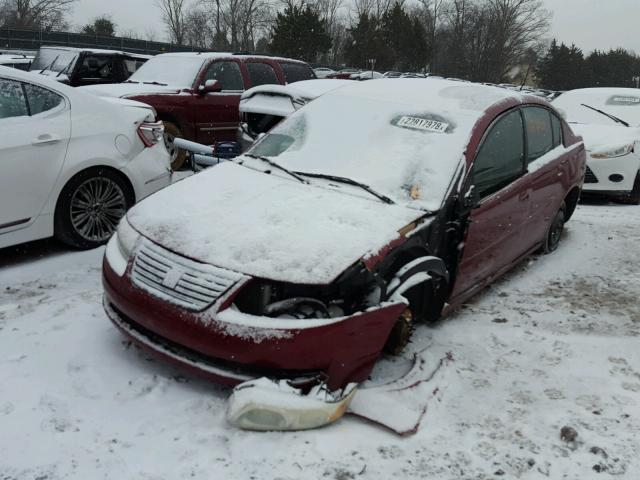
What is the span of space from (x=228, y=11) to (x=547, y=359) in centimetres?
7022

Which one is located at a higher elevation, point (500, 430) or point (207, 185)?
point (207, 185)

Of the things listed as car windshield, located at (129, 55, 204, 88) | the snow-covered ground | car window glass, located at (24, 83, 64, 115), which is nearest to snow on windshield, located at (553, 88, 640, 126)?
car windshield, located at (129, 55, 204, 88)

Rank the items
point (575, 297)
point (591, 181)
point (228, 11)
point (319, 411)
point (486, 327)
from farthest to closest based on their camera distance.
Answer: point (228, 11), point (591, 181), point (575, 297), point (486, 327), point (319, 411)

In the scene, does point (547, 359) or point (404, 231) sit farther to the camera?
point (547, 359)

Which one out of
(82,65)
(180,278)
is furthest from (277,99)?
(82,65)

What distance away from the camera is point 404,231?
3.30m

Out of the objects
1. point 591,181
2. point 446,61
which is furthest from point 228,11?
point 591,181

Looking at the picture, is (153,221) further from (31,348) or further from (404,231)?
(404,231)

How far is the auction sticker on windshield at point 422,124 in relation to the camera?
13.3ft

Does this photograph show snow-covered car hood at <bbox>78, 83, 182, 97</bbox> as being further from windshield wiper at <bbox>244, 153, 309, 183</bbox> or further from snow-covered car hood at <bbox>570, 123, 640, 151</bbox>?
snow-covered car hood at <bbox>570, 123, 640, 151</bbox>

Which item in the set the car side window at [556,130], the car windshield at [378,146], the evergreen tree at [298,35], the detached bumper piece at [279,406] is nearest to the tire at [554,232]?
the car side window at [556,130]

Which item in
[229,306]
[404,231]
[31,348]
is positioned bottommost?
[31,348]

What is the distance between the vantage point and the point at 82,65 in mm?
11492

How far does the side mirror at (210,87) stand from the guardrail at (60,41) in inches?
987
